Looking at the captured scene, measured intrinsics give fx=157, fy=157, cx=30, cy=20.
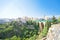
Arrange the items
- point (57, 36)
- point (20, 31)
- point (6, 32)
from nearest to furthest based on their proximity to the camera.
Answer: point (57, 36) → point (6, 32) → point (20, 31)

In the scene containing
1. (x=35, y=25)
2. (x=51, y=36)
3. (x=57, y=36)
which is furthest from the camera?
(x=35, y=25)

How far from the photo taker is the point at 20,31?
31.8m

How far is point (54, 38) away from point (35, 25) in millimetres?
26559

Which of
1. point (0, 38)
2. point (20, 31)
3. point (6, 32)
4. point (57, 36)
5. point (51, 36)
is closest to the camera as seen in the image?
point (57, 36)

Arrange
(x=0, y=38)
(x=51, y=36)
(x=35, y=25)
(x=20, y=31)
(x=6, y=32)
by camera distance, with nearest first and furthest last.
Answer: (x=51, y=36) → (x=0, y=38) → (x=6, y=32) → (x=20, y=31) → (x=35, y=25)

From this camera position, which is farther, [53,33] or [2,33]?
[2,33]

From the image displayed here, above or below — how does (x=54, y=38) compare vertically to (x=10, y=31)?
above

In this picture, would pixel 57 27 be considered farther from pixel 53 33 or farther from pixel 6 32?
pixel 6 32

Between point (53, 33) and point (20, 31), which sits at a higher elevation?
point (53, 33)

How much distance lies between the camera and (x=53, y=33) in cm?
1220

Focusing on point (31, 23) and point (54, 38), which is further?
point (31, 23)

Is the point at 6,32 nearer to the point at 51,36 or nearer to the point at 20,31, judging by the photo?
the point at 20,31

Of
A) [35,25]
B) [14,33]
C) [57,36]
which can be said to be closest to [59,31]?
[57,36]

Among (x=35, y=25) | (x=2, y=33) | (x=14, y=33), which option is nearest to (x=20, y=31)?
(x=14, y=33)
